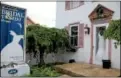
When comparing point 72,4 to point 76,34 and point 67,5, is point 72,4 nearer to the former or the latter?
point 67,5

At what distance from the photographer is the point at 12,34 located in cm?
791

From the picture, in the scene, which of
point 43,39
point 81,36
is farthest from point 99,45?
point 43,39

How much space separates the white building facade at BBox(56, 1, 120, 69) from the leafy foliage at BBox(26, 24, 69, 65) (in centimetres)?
101

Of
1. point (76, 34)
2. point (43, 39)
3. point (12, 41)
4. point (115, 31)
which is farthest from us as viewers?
point (76, 34)

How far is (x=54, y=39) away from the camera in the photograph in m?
11.1

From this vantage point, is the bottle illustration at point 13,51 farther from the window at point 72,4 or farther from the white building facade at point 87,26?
the window at point 72,4

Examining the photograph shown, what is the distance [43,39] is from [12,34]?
9.19 ft

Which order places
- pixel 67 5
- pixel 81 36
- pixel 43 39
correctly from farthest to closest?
pixel 67 5, pixel 81 36, pixel 43 39

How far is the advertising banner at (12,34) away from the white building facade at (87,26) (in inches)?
168

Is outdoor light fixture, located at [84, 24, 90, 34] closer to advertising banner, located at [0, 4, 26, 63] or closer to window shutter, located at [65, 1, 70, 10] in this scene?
window shutter, located at [65, 1, 70, 10]

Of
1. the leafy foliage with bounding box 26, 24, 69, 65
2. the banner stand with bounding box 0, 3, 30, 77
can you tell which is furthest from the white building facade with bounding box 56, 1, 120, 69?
the banner stand with bounding box 0, 3, 30, 77

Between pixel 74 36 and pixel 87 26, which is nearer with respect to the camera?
pixel 87 26

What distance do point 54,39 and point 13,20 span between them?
362 cm

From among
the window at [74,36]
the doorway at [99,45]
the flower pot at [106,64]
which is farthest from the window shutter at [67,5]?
the flower pot at [106,64]
